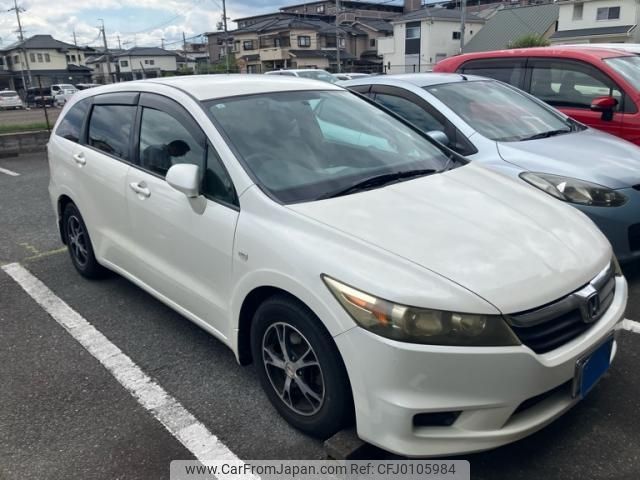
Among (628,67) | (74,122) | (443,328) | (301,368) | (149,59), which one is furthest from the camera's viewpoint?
(149,59)

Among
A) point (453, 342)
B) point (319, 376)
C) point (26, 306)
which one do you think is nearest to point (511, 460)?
point (453, 342)

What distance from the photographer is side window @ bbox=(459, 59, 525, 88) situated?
19.3ft

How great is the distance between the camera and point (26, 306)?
398 cm

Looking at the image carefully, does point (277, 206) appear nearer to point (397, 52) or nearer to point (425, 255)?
point (425, 255)

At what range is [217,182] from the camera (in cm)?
267

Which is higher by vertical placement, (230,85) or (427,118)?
(230,85)

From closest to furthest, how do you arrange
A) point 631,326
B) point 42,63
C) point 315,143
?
point 315,143
point 631,326
point 42,63

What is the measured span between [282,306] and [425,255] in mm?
641

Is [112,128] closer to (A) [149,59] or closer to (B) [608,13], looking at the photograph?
(B) [608,13]

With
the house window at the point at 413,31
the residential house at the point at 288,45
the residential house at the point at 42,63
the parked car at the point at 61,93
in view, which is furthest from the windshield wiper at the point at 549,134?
the residential house at the point at 42,63

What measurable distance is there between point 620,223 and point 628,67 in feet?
8.73

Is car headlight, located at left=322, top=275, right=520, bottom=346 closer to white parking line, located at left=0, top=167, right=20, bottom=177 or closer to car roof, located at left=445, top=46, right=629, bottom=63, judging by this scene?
car roof, located at left=445, top=46, right=629, bottom=63

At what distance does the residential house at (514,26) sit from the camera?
140 feet

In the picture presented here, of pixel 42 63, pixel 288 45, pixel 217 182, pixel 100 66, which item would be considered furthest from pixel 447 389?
pixel 100 66
